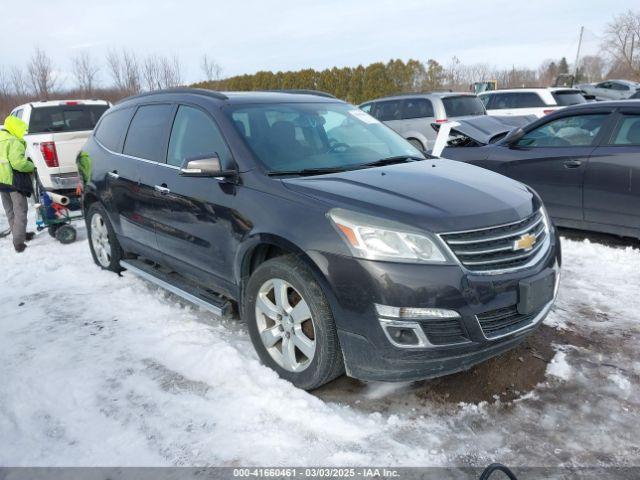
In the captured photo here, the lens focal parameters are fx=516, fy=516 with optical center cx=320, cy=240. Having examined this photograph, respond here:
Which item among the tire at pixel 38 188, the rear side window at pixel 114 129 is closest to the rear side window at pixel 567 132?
the rear side window at pixel 114 129

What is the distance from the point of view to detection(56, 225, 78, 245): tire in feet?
23.3

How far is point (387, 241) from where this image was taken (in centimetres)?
277

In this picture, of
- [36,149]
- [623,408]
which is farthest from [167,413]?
[36,149]

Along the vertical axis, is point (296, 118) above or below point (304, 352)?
above

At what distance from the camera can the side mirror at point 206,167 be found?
11.2 feet

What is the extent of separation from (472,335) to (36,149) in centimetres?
833

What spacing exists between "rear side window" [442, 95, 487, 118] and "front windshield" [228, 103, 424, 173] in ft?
24.7

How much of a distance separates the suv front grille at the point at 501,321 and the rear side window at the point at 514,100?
11272mm

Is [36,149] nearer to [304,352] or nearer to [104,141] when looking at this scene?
[104,141]

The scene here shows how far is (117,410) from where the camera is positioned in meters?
3.07

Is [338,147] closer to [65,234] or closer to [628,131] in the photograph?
[628,131]

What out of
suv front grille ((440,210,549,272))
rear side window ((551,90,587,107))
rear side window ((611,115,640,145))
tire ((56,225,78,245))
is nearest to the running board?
suv front grille ((440,210,549,272))

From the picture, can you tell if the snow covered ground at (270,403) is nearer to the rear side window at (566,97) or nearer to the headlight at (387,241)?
the headlight at (387,241)

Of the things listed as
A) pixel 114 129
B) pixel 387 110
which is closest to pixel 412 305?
pixel 114 129
